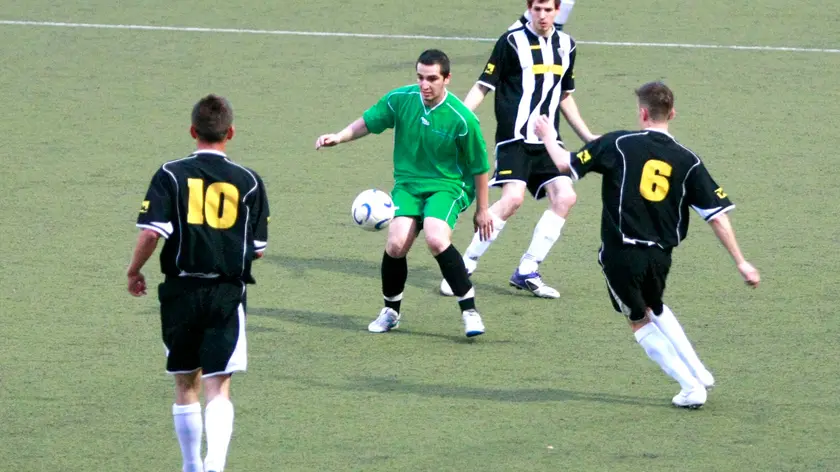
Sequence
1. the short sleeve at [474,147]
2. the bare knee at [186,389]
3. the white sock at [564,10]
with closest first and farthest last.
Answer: the bare knee at [186,389]
the short sleeve at [474,147]
the white sock at [564,10]

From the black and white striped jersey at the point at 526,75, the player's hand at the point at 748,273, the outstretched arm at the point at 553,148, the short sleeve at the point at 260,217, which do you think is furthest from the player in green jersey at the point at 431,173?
the short sleeve at the point at 260,217

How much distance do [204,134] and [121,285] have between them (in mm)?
3423

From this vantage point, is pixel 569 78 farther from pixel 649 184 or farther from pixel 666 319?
pixel 666 319

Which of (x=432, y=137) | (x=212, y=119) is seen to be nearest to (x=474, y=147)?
(x=432, y=137)

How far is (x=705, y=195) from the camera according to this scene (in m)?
6.54

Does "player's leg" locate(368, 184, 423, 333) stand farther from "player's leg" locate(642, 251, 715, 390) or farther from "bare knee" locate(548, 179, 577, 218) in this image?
"player's leg" locate(642, 251, 715, 390)

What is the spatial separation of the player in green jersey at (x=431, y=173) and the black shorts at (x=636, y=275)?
126 cm

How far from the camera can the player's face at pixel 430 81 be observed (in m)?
7.66

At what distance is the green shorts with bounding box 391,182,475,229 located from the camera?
7.88m

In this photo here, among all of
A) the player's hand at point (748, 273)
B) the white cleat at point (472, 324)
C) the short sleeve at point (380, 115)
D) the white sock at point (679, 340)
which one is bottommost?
the white cleat at point (472, 324)

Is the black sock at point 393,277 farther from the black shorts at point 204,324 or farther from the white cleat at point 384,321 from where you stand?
the black shorts at point 204,324

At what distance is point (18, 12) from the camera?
1666 centimetres

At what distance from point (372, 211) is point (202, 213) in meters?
2.30

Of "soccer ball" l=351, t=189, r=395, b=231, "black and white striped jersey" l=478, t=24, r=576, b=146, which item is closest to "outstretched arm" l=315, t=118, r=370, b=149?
"soccer ball" l=351, t=189, r=395, b=231
